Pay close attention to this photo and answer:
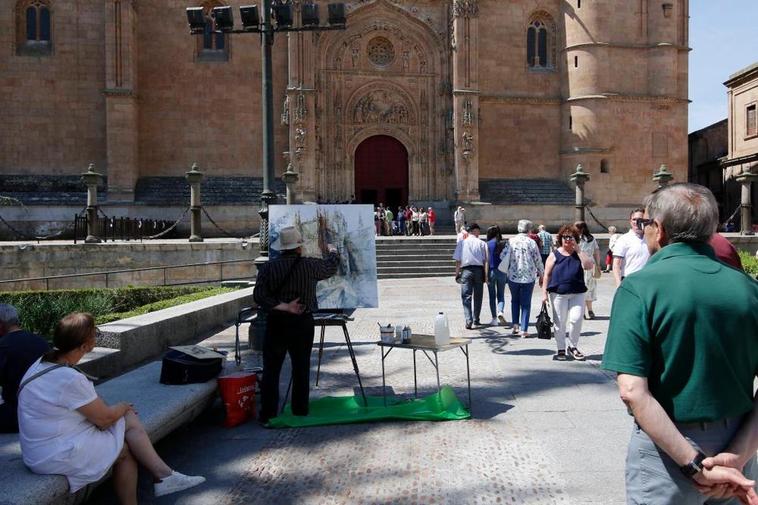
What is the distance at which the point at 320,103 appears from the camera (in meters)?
Result: 28.9

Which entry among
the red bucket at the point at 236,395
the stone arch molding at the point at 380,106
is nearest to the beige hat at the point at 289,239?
the red bucket at the point at 236,395

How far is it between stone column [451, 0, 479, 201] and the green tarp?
2300cm

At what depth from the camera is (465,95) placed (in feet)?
93.6

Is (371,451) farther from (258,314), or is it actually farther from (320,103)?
(320,103)

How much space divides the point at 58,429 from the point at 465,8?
91.4 feet

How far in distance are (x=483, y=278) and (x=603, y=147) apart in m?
21.8

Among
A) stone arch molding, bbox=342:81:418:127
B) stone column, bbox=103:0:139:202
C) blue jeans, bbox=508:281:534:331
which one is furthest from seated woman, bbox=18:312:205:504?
stone arch molding, bbox=342:81:418:127

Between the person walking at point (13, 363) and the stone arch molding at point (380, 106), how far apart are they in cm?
2577

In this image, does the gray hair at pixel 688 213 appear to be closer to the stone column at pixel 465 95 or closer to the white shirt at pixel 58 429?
the white shirt at pixel 58 429

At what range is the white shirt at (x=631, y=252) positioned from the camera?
812 centimetres


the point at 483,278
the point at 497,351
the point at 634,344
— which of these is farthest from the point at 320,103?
the point at 634,344

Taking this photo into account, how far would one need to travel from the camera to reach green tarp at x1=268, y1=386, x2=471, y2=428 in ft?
18.6

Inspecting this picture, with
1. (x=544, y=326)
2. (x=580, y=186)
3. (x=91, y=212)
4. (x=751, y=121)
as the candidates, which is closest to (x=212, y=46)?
(x=91, y=212)

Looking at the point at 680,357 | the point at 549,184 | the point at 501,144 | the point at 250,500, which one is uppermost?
the point at 501,144
